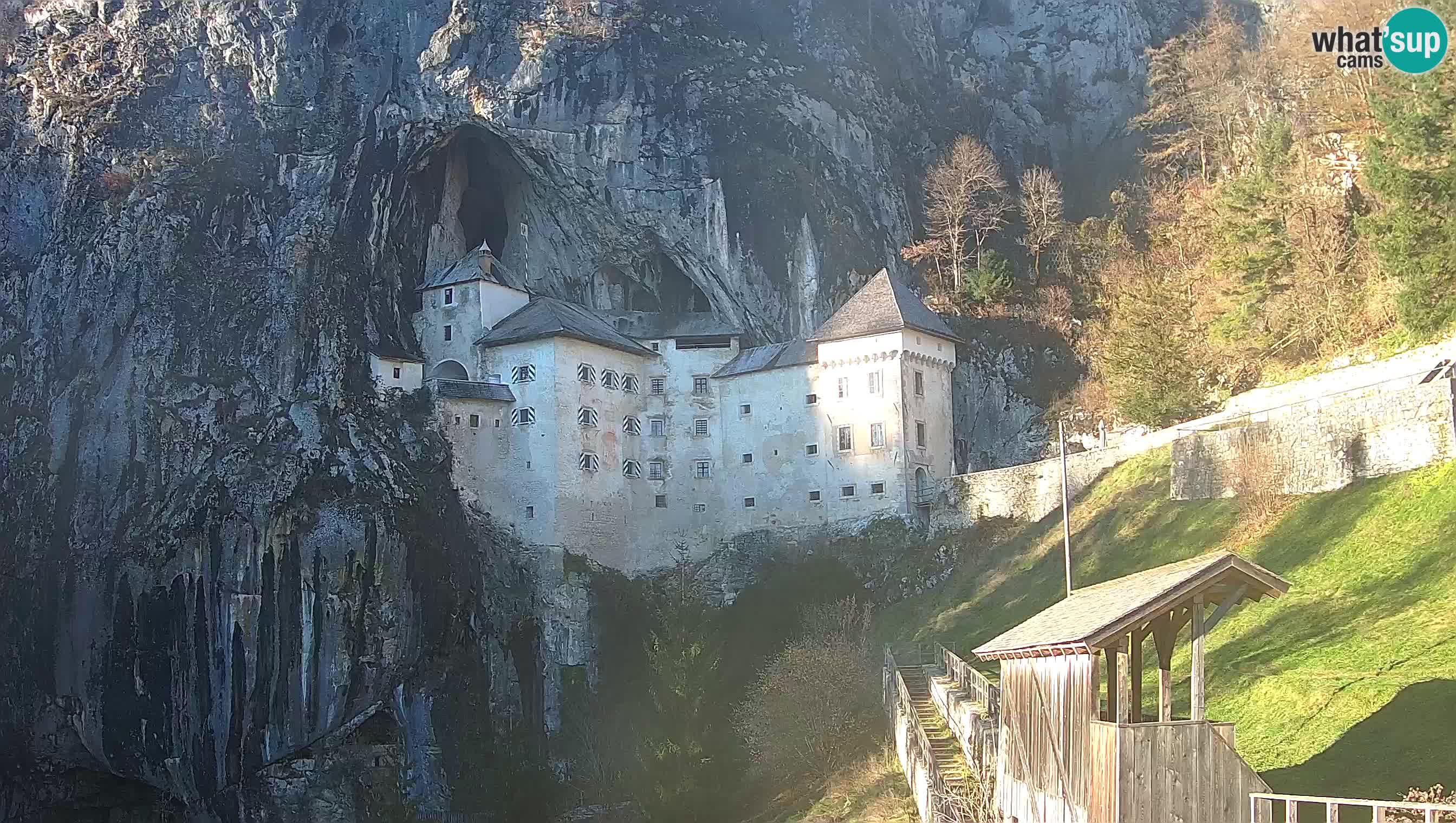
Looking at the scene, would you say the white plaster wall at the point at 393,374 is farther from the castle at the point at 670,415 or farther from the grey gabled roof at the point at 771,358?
the grey gabled roof at the point at 771,358

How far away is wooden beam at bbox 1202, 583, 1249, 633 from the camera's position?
19103mm

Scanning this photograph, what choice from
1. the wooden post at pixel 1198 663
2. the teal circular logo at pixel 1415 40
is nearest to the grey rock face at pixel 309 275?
the teal circular logo at pixel 1415 40

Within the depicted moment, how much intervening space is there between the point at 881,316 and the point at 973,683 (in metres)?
23.3

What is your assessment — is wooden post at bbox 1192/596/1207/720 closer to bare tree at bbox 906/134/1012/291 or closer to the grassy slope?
the grassy slope

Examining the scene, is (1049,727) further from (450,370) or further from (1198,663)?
(450,370)

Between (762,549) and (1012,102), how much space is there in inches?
1086

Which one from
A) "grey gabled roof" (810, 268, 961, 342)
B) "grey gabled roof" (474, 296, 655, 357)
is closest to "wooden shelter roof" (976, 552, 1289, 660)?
"grey gabled roof" (810, 268, 961, 342)

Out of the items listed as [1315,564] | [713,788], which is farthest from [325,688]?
[1315,564]

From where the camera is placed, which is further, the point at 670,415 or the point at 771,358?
the point at 670,415

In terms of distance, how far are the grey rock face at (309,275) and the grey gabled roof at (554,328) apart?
125 inches

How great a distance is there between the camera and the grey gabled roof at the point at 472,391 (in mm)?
52500

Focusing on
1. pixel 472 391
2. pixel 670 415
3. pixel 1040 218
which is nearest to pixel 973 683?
pixel 670 415

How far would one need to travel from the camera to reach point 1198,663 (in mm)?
18984

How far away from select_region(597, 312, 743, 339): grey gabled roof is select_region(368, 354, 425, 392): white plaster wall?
796 cm
